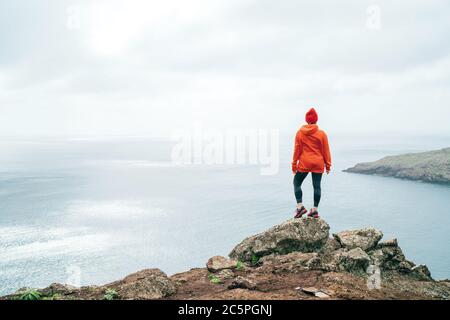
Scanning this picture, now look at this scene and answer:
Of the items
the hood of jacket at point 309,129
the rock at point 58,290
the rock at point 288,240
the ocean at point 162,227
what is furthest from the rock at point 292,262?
the ocean at point 162,227

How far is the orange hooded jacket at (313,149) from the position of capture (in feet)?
45.8

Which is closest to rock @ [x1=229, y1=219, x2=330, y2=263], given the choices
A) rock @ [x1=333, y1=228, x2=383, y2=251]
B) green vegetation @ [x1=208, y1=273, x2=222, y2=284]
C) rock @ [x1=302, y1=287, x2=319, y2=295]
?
rock @ [x1=333, y1=228, x2=383, y2=251]

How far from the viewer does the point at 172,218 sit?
164 meters

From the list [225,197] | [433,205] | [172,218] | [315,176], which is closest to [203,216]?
[172,218]

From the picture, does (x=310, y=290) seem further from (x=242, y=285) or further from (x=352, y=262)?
(x=352, y=262)

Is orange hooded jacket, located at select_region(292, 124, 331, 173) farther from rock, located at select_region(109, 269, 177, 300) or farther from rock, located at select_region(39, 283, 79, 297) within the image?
rock, located at select_region(39, 283, 79, 297)

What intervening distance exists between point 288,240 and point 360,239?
332 centimetres

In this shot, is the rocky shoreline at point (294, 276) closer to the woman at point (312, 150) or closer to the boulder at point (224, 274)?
the boulder at point (224, 274)

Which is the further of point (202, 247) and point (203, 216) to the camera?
point (203, 216)
